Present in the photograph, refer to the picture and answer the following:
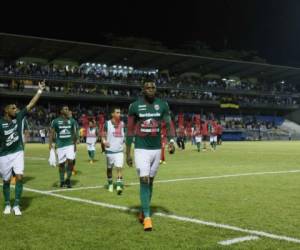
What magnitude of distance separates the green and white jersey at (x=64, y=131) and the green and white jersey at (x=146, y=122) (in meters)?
5.56

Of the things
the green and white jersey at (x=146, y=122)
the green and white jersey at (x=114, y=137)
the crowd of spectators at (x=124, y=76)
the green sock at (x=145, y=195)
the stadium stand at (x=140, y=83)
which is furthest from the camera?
the crowd of spectators at (x=124, y=76)

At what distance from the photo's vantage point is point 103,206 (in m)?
9.22

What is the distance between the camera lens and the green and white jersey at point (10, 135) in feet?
28.8

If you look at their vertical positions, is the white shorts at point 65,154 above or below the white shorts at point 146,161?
below

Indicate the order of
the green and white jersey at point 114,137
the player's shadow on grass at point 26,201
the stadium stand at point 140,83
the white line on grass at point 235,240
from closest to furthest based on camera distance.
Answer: the white line on grass at point 235,240
the player's shadow on grass at point 26,201
the green and white jersey at point 114,137
the stadium stand at point 140,83

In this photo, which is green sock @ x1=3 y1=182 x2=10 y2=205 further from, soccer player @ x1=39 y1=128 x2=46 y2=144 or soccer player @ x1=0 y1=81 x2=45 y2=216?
soccer player @ x1=39 y1=128 x2=46 y2=144

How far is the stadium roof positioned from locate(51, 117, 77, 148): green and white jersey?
44.2m

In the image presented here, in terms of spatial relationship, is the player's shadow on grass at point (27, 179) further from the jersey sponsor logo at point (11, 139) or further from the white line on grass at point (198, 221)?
the jersey sponsor logo at point (11, 139)

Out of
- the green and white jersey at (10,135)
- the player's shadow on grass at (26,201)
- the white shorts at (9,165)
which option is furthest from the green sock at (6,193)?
the green and white jersey at (10,135)

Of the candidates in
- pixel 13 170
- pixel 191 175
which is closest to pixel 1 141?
pixel 13 170

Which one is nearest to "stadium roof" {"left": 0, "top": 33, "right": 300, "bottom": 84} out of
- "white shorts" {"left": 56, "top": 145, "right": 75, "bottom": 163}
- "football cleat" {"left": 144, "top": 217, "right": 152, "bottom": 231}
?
"white shorts" {"left": 56, "top": 145, "right": 75, "bottom": 163}

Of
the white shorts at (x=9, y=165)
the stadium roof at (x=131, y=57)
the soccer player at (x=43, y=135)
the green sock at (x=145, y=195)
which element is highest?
the stadium roof at (x=131, y=57)

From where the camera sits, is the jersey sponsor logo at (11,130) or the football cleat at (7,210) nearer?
the football cleat at (7,210)

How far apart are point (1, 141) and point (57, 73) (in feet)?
182
